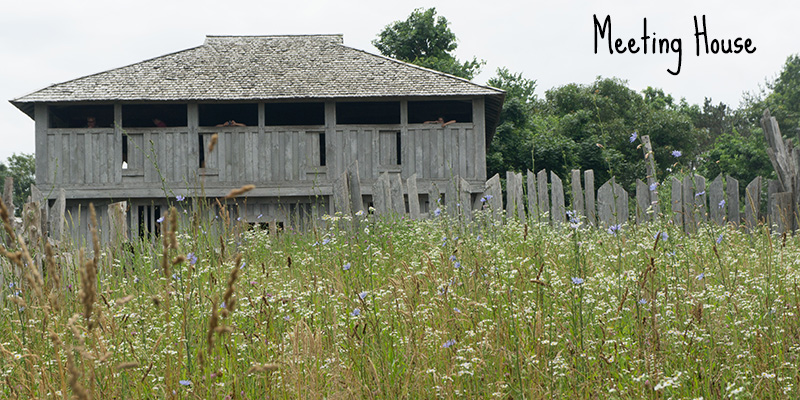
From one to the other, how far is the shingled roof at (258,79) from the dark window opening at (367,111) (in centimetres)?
185

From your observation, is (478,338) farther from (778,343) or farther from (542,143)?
(542,143)

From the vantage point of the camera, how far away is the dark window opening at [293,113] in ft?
60.8

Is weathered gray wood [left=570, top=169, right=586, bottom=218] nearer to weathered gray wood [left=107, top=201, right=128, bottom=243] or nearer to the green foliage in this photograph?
weathered gray wood [left=107, top=201, right=128, bottom=243]

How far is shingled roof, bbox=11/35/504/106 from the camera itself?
47.5 ft

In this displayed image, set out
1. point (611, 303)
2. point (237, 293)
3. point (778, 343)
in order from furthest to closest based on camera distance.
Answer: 1. point (237, 293)
2. point (611, 303)
3. point (778, 343)

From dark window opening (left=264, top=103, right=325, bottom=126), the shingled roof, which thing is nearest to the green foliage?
dark window opening (left=264, top=103, right=325, bottom=126)

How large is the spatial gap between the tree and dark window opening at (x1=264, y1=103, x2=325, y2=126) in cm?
1168

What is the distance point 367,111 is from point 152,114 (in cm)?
573

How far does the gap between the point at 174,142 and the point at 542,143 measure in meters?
16.2

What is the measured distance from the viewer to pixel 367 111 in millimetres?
18906

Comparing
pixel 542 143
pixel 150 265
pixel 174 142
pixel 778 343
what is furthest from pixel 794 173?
pixel 542 143

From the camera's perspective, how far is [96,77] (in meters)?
15.5

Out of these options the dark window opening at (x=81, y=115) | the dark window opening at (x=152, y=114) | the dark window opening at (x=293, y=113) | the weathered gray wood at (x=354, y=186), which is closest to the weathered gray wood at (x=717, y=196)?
the weathered gray wood at (x=354, y=186)

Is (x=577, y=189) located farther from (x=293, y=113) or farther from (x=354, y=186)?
(x=293, y=113)
